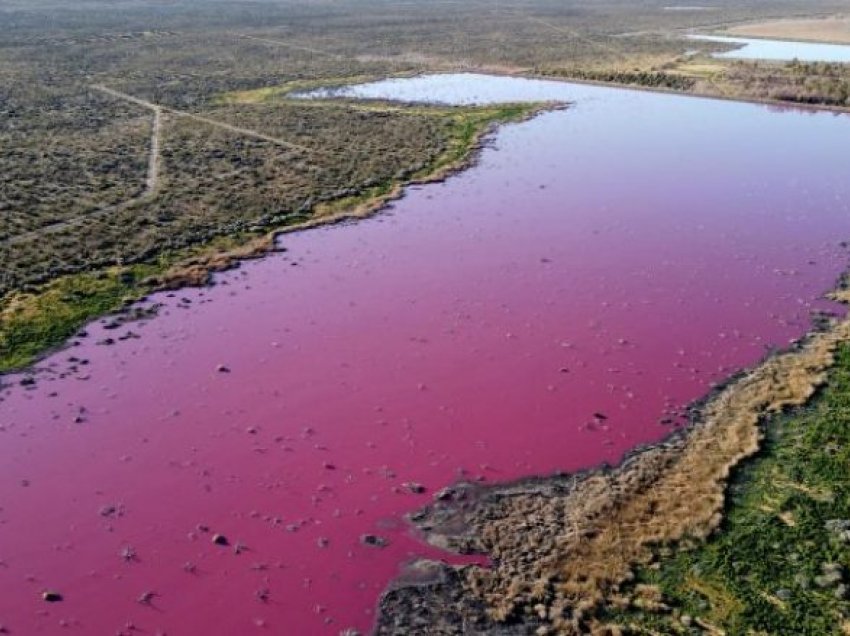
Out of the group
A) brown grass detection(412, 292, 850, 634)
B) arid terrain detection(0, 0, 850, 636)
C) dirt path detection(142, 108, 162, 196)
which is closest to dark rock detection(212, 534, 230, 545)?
arid terrain detection(0, 0, 850, 636)

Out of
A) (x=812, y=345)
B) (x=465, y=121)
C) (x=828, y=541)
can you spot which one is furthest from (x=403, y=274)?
(x=465, y=121)

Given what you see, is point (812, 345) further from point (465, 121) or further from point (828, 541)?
point (465, 121)

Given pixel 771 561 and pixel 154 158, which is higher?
pixel 154 158

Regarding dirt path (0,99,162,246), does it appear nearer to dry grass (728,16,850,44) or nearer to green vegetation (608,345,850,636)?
green vegetation (608,345,850,636)

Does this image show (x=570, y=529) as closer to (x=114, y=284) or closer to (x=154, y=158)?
(x=114, y=284)

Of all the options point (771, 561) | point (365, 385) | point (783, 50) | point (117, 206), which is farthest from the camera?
point (783, 50)

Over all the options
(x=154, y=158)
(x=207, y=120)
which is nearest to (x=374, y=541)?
(x=154, y=158)

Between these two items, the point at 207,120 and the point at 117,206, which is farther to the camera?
the point at 207,120
